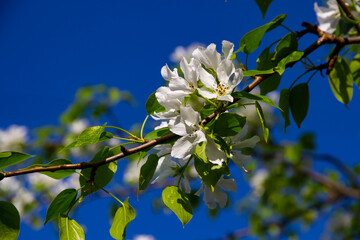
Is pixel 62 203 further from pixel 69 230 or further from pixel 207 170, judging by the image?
pixel 207 170

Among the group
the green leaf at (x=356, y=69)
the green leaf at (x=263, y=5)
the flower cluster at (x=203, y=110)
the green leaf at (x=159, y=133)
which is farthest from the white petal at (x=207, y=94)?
the green leaf at (x=356, y=69)

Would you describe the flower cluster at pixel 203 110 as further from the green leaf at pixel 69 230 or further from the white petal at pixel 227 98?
the green leaf at pixel 69 230

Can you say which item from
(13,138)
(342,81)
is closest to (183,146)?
(342,81)

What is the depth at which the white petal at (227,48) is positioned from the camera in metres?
0.64

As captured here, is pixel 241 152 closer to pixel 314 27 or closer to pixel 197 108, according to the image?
pixel 197 108

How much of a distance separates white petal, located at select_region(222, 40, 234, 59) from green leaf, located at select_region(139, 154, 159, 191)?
0.24m

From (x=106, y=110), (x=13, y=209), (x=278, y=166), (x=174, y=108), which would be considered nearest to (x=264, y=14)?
(x=174, y=108)

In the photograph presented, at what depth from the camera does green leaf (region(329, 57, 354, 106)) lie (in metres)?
0.87

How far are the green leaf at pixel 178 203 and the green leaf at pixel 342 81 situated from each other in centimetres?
50

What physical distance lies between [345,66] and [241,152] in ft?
1.24

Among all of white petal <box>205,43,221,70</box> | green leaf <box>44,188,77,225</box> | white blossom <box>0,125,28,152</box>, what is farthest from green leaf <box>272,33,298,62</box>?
white blossom <box>0,125,28,152</box>

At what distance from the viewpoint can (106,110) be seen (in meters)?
2.90

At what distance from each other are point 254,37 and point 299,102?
0.22 metres

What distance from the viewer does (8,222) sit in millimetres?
631
